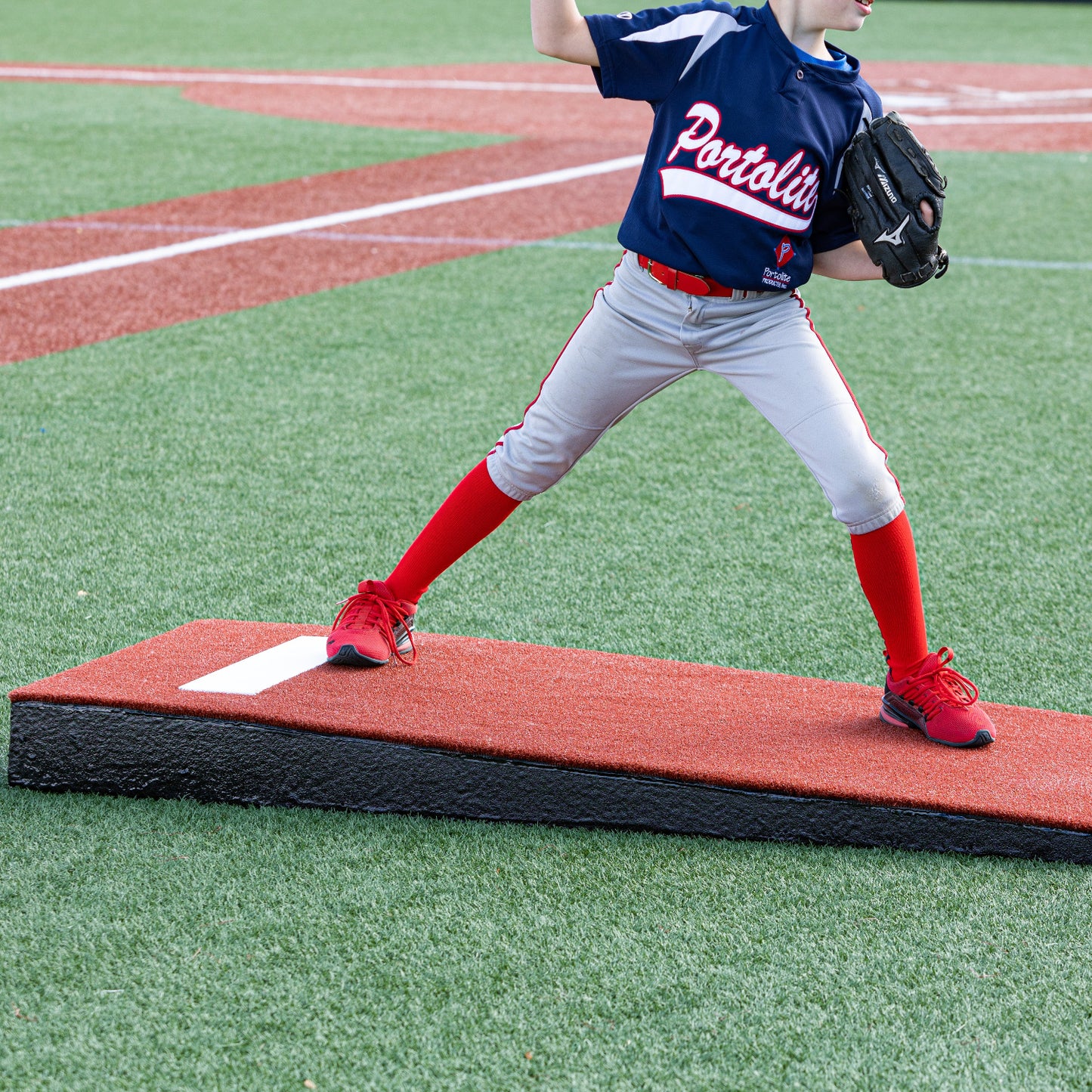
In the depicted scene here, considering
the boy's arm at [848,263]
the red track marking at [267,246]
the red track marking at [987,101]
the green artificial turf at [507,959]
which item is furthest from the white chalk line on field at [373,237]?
the green artificial turf at [507,959]

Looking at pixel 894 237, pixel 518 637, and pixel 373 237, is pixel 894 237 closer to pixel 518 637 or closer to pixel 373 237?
pixel 518 637

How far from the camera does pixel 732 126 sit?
2.78m

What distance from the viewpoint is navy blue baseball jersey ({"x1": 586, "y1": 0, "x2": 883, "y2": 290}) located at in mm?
2771

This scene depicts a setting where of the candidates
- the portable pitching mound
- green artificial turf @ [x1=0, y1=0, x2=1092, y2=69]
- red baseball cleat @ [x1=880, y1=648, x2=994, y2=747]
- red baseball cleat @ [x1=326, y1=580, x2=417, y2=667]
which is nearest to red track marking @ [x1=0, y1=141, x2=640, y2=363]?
red baseball cleat @ [x1=326, y1=580, x2=417, y2=667]

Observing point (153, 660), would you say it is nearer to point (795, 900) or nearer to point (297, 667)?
point (297, 667)

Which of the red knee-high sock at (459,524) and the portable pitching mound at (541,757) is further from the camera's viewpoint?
the red knee-high sock at (459,524)

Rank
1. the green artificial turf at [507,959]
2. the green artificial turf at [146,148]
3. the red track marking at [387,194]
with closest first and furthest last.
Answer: the green artificial turf at [507,959] < the red track marking at [387,194] < the green artificial turf at [146,148]

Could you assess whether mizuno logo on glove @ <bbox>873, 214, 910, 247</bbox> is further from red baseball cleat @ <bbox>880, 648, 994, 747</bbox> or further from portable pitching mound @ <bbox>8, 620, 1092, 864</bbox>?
portable pitching mound @ <bbox>8, 620, 1092, 864</bbox>

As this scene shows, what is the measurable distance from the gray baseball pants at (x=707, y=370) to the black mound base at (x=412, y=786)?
61cm

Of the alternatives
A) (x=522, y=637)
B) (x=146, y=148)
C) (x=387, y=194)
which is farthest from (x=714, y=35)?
(x=146, y=148)

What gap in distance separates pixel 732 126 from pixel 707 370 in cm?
49

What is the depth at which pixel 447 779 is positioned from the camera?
276 centimetres

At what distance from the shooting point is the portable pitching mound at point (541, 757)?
2.68 meters

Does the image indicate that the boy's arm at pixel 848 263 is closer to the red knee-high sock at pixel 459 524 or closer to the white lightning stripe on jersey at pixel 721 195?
the white lightning stripe on jersey at pixel 721 195
